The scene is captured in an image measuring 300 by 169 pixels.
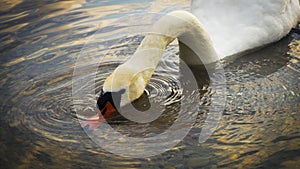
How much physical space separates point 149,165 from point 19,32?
13.0 ft

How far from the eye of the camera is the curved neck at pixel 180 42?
187 inches

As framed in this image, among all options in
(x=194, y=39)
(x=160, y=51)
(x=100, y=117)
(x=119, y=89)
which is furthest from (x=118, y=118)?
(x=194, y=39)

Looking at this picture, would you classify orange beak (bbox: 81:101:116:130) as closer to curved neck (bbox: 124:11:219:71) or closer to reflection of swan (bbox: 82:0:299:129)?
reflection of swan (bbox: 82:0:299:129)

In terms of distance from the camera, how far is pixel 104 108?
4359 millimetres

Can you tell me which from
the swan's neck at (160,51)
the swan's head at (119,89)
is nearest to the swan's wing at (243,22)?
the swan's neck at (160,51)

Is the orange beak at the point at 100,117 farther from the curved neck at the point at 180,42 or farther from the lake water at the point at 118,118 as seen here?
the curved neck at the point at 180,42

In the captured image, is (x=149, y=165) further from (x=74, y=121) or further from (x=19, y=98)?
(x=19, y=98)

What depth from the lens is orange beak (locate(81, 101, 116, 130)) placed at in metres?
4.37

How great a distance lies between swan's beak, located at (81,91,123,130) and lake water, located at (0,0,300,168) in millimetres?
92

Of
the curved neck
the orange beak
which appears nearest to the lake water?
the orange beak

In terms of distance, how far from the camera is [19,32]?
714 centimetres

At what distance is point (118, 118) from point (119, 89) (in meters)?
0.30

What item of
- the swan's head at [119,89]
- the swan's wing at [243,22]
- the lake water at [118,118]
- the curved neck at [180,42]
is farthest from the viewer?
the swan's wing at [243,22]

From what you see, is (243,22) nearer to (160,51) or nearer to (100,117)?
(160,51)
